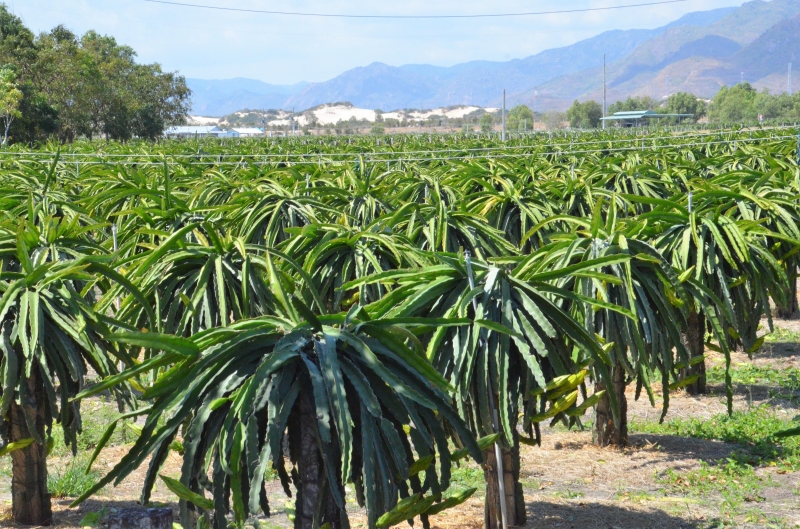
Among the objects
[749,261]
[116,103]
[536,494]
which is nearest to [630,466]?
[536,494]

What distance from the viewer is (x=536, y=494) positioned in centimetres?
659

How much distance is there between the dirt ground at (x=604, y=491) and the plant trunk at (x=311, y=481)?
2635 millimetres

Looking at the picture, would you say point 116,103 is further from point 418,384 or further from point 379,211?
point 418,384

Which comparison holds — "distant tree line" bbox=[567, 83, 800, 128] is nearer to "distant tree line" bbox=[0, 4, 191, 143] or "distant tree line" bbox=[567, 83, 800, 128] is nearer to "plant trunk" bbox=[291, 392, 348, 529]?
"distant tree line" bbox=[0, 4, 191, 143]

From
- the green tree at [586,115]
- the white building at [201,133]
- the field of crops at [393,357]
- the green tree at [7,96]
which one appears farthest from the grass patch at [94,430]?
the green tree at [586,115]

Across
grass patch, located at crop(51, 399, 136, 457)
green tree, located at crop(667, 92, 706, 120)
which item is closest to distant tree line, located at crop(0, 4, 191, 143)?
grass patch, located at crop(51, 399, 136, 457)

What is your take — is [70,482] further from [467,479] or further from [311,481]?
[311,481]

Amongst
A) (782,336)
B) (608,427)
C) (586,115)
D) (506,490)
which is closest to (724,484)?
(608,427)

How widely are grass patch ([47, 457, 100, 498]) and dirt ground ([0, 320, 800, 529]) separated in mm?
145

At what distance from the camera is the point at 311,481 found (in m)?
3.09

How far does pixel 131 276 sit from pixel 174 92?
248 ft

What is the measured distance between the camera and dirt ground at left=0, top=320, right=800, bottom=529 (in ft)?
19.4

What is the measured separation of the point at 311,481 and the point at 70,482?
4009mm

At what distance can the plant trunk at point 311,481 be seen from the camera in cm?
303
